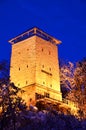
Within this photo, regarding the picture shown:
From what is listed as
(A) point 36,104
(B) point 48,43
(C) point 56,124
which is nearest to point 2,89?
(C) point 56,124

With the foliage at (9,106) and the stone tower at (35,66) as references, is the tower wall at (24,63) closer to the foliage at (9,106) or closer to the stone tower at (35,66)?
the stone tower at (35,66)

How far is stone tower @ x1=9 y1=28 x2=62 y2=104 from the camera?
47875 mm

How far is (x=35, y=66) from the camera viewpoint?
4869 cm

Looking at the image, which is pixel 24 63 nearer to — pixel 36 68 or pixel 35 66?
pixel 35 66

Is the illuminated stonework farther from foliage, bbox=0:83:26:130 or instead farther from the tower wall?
foliage, bbox=0:83:26:130

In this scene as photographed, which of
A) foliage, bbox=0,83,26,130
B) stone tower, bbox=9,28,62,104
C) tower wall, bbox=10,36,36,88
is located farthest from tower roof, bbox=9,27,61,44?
foliage, bbox=0,83,26,130


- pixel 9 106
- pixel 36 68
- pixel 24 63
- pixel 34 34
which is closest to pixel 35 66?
pixel 36 68

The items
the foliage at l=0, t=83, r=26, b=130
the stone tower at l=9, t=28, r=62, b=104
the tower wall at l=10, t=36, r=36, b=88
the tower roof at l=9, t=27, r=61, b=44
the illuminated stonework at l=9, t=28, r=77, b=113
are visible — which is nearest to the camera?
the foliage at l=0, t=83, r=26, b=130

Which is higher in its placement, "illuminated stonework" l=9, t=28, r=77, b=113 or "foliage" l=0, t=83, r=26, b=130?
"illuminated stonework" l=9, t=28, r=77, b=113

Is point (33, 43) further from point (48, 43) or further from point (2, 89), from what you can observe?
point (2, 89)

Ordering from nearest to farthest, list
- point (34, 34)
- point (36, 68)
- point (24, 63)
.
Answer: point (36, 68)
point (24, 63)
point (34, 34)

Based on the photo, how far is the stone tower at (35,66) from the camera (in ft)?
157

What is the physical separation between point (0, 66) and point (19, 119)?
19.1ft

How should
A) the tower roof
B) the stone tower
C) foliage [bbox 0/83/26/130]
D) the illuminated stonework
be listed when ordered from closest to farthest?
foliage [bbox 0/83/26/130], the illuminated stonework, the stone tower, the tower roof
